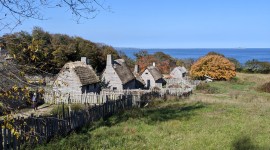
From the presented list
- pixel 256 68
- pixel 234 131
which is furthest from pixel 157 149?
pixel 256 68

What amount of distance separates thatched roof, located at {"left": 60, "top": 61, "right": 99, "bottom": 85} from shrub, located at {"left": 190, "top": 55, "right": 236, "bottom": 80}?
31.4 metres

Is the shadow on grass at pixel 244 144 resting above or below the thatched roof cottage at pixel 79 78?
below

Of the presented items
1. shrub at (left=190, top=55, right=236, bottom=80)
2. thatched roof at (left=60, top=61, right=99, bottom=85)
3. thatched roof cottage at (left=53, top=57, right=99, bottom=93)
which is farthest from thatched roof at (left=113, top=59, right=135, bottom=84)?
shrub at (left=190, top=55, right=236, bottom=80)

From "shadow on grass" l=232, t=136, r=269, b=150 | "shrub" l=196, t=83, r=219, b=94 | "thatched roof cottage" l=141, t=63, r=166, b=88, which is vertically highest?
"thatched roof cottage" l=141, t=63, r=166, b=88

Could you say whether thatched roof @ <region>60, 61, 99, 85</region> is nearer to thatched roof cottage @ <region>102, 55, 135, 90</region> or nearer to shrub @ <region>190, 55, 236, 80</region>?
thatched roof cottage @ <region>102, 55, 135, 90</region>

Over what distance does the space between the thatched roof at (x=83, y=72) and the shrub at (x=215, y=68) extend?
3144 cm

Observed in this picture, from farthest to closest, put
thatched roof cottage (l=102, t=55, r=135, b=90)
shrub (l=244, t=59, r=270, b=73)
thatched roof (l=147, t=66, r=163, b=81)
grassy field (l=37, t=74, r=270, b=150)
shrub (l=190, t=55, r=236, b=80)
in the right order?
shrub (l=244, t=59, r=270, b=73) → shrub (l=190, t=55, r=236, b=80) → thatched roof (l=147, t=66, r=163, b=81) → thatched roof cottage (l=102, t=55, r=135, b=90) → grassy field (l=37, t=74, r=270, b=150)

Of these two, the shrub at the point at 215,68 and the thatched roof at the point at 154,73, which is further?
the shrub at the point at 215,68

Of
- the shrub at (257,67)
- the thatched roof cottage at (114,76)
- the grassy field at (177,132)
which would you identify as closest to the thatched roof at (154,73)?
the thatched roof cottage at (114,76)

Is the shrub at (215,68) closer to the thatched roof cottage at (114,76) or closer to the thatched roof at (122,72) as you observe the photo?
the thatched roof at (122,72)

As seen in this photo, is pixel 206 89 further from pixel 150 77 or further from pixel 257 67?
pixel 257 67

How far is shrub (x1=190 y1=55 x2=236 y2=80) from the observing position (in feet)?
198

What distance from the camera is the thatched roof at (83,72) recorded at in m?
31.3

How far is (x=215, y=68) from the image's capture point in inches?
2384
